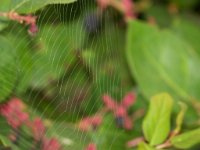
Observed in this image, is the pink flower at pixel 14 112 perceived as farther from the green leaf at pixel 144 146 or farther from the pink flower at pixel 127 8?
the pink flower at pixel 127 8

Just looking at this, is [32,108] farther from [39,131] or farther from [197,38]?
[197,38]

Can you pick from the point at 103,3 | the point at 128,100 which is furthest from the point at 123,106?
the point at 103,3

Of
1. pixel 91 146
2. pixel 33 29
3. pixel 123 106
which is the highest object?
pixel 33 29

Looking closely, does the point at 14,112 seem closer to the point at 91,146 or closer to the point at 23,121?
the point at 23,121

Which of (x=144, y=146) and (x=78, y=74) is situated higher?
(x=78, y=74)

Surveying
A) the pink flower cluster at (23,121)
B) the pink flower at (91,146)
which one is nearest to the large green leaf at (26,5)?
the pink flower cluster at (23,121)

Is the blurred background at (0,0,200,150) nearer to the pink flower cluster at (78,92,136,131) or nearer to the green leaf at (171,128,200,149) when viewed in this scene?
the pink flower cluster at (78,92,136,131)
